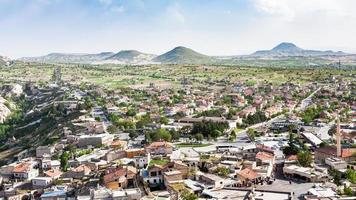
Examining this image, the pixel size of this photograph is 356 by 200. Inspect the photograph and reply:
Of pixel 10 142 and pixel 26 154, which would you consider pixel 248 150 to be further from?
pixel 10 142

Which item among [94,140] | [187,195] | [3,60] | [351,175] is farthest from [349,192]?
[3,60]

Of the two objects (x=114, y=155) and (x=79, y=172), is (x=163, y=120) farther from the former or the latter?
(x=79, y=172)

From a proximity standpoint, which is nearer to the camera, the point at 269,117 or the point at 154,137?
the point at 154,137

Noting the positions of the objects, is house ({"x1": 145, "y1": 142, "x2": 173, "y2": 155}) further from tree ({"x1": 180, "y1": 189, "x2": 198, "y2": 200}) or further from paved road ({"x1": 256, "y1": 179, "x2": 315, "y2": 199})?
tree ({"x1": 180, "y1": 189, "x2": 198, "y2": 200})

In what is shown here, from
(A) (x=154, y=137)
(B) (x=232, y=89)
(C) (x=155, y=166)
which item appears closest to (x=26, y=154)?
(A) (x=154, y=137)

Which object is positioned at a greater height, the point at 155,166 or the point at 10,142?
the point at 155,166

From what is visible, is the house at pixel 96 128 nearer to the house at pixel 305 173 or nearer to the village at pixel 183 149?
the village at pixel 183 149

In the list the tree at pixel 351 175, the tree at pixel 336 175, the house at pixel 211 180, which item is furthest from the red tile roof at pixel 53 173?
the tree at pixel 351 175
